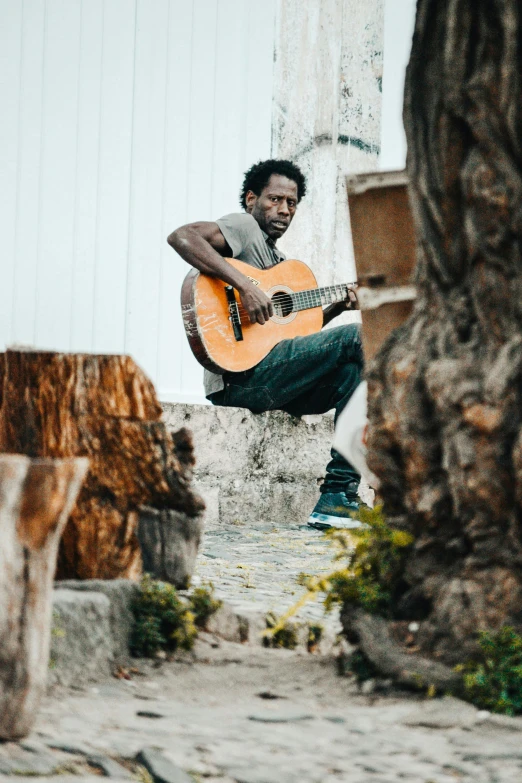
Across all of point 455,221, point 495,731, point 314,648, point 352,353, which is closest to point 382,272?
point 455,221

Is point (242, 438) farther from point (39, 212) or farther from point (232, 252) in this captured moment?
point (39, 212)

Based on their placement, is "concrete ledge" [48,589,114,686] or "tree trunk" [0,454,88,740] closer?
"tree trunk" [0,454,88,740]

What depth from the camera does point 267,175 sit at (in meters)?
6.36

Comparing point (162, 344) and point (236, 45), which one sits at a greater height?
point (236, 45)

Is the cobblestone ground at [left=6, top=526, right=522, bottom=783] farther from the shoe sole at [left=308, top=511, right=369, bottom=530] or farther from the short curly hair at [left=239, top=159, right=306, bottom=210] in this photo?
the short curly hair at [left=239, top=159, right=306, bottom=210]

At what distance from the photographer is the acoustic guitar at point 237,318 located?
18.4 feet

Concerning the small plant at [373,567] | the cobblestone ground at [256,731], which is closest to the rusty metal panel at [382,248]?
the small plant at [373,567]

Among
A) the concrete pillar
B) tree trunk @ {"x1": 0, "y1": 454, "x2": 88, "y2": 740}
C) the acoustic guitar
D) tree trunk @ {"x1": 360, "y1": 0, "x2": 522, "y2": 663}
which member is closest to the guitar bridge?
the acoustic guitar

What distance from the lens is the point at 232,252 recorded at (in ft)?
19.0

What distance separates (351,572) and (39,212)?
3698 mm

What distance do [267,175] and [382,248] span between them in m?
3.33

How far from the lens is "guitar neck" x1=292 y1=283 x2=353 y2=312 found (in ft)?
19.6

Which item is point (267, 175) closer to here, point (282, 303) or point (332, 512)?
point (282, 303)

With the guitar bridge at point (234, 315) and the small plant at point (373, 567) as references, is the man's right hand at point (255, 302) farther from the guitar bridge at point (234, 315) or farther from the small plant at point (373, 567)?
the small plant at point (373, 567)
